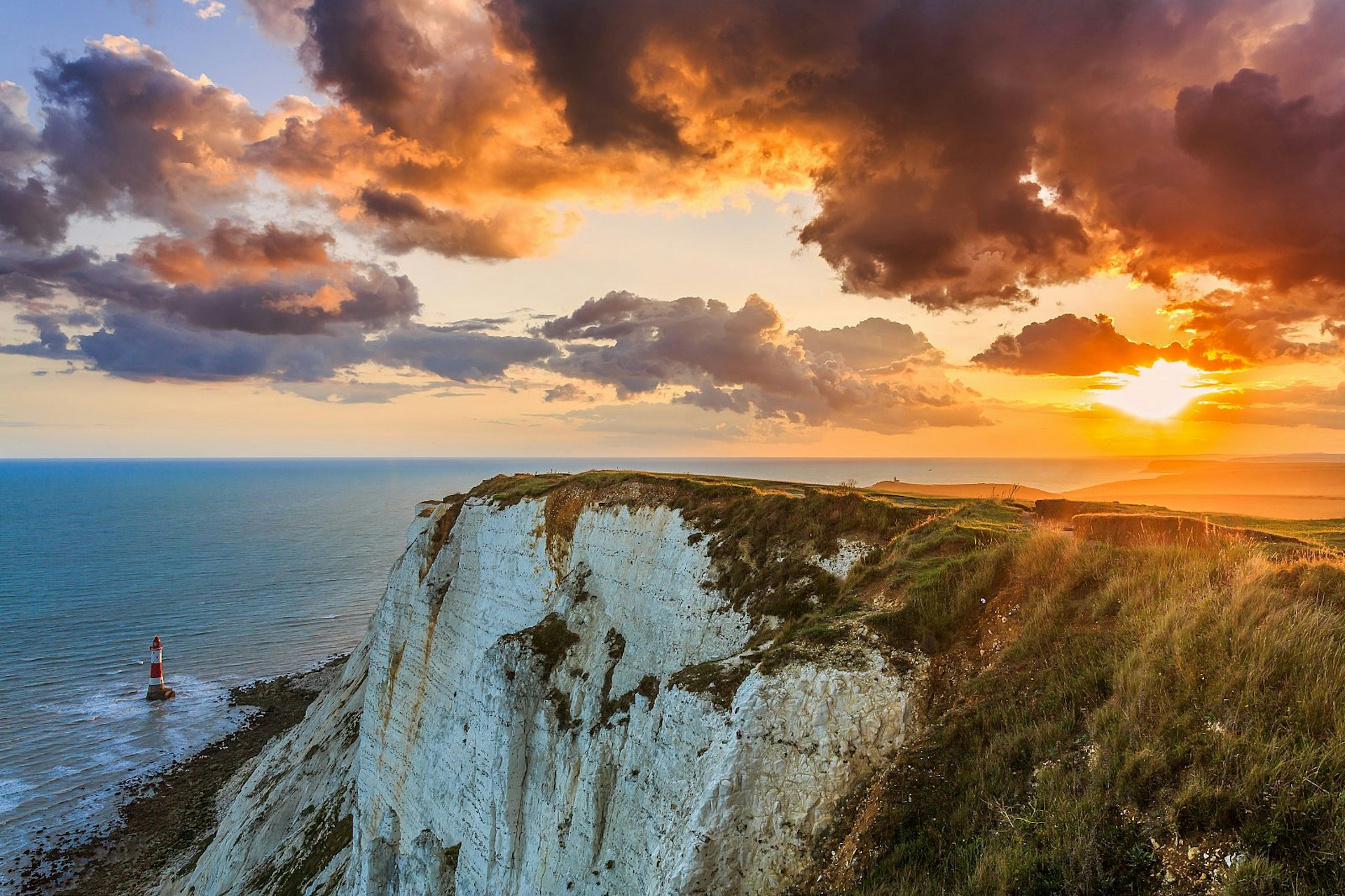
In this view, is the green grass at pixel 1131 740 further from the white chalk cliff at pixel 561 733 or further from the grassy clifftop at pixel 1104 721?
the white chalk cliff at pixel 561 733

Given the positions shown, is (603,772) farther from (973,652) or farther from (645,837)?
(973,652)

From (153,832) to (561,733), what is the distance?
41216 mm

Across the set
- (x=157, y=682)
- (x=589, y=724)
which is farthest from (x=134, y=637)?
(x=589, y=724)

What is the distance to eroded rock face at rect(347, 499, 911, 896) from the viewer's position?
955 centimetres

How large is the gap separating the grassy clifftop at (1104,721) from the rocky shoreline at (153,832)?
157 feet

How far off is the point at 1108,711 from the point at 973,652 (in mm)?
2649

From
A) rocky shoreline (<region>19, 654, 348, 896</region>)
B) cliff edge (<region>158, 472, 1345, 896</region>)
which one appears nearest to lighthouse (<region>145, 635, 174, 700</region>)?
rocky shoreline (<region>19, 654, 348, 896</region>)

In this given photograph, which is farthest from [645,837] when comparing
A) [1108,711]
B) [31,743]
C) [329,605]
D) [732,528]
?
[329,605]

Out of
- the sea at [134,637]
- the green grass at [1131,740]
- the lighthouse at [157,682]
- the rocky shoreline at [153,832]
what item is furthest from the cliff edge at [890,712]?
the lighthouse at [157,682]

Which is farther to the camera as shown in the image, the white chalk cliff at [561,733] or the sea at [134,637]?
the sea at [134,637]

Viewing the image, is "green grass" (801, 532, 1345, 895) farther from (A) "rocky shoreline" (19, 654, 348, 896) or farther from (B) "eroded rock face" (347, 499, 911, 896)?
(A) "rocky shoreline" (19, 654, 348, 896)

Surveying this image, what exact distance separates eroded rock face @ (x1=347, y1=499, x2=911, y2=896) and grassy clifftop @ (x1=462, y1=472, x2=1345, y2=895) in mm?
795

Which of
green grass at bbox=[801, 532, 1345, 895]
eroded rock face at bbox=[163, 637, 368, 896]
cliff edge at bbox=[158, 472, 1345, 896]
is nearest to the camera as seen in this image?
green grass at bbox=[801, 532, 1345, 895]

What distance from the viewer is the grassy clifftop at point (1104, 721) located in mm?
6043
